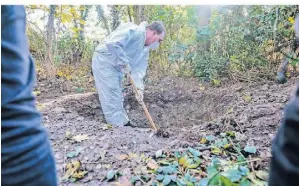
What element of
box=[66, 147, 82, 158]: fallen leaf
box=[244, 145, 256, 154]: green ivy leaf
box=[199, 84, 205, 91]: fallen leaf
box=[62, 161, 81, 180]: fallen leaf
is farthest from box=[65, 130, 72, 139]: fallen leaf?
box=[199, 84, 205, 91]: fallen leaf

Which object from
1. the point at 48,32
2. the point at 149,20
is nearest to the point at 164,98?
the point at 149,20

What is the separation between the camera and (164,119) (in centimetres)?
242

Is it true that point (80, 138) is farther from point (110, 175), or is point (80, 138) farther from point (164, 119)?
point (164, 119)

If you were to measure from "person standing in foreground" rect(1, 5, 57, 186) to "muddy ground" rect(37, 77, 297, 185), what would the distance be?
592mm

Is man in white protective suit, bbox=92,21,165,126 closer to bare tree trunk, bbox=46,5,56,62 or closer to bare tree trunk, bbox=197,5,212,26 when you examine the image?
bare tree trunk, bbox=46,5,56,62

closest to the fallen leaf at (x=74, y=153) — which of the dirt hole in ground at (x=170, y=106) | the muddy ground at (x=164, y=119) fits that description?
the muddy ground at (x=164, y=119)

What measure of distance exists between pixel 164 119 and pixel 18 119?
206 centimetres

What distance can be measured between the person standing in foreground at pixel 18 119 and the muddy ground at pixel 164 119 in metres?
0.59

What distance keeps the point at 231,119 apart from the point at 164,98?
1155 mm

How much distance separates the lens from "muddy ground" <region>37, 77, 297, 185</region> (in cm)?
116

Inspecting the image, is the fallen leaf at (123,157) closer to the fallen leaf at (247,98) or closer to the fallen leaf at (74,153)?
the fallen leaf at (74,153)

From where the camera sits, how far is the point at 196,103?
99.7 inches

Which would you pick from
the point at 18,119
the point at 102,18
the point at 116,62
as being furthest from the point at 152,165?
the point at 102,18

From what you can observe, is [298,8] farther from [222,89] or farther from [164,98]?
[164,98]
